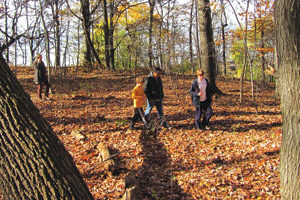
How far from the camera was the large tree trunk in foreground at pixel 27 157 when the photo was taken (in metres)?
1.74

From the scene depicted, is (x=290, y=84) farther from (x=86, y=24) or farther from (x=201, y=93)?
(x=86, y=24)

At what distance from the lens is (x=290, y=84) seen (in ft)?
8.98

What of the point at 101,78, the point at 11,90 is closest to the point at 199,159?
the point at 11,90

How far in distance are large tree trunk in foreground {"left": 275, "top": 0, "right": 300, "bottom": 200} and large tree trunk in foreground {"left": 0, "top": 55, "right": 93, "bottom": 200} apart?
8.33ft

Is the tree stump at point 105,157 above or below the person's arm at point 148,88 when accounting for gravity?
below

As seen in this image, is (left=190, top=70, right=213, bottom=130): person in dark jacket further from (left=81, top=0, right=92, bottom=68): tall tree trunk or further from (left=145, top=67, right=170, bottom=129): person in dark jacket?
(left=81, top=0, right=92, bottom=68): tall tree trunk

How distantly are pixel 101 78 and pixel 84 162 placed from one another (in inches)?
418

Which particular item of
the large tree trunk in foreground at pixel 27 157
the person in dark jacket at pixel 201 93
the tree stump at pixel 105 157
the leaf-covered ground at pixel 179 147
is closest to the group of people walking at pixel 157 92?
the person in dark jacket at pixel 201 93

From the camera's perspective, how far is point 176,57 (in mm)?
10984

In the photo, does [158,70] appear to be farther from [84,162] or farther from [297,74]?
[297,74]

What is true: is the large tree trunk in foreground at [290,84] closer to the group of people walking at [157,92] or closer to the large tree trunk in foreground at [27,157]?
the large tree trunk in foreground at [27,157]

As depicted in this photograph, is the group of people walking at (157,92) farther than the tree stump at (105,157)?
Yes

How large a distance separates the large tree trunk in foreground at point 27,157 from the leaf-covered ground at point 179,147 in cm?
148

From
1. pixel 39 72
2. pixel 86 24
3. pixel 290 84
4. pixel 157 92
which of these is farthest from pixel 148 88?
pixel 86 24
